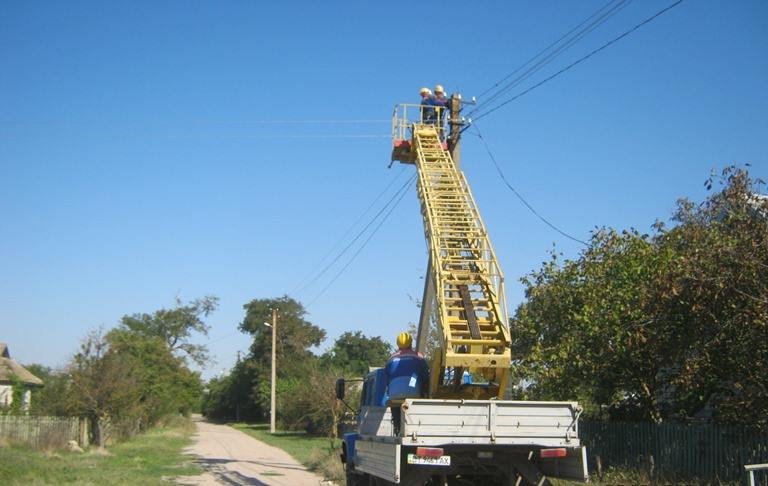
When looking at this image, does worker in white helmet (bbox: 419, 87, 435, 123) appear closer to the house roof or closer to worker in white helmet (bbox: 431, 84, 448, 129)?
worker in white helmet (bbox: 431, 84, 448, 129)

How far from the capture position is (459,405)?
35.0 feet

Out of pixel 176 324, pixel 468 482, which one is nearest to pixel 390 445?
pixel 468 482

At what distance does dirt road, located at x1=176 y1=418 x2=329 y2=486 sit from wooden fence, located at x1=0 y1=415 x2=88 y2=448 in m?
5.20

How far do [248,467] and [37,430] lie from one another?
892 centimetres

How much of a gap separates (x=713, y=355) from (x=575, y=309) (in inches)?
199

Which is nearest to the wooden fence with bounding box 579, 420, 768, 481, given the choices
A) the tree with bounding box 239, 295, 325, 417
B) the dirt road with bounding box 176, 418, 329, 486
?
the dirt road with bounding box 176, 418, 329, 486

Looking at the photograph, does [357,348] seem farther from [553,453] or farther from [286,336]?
[553,453]

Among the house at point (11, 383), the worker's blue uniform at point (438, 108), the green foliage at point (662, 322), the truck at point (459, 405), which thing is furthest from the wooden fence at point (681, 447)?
the house at point (11, 383)

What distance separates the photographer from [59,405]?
33375mm

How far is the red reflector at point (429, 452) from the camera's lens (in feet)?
34.0

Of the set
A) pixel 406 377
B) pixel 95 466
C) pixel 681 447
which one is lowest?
pixel 95 466

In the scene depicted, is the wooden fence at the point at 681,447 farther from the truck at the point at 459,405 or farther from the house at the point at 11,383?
the house at the point at 11,383

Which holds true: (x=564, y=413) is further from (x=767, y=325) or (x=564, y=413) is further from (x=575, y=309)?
(x=575, y=309)

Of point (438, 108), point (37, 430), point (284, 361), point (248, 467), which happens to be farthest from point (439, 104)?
point (284, 361)
